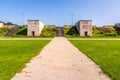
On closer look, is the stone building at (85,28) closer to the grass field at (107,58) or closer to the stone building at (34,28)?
the stone building at (34,28)

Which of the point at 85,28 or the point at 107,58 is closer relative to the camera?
the point at 107,58

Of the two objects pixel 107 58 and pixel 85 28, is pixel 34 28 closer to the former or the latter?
pixel 85 28

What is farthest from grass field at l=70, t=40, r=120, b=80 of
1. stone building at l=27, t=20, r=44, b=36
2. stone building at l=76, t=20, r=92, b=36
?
stone building at l=27, t=20, r=44, b=36

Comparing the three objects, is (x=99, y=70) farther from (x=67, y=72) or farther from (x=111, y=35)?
(x=111, y=35)

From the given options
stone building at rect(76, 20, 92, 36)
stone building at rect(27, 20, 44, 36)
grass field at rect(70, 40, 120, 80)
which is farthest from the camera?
stone building at rect(76, 20, 92, 36)

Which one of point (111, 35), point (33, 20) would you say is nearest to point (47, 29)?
point (33, 20)

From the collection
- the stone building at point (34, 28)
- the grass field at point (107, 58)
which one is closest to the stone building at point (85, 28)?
the stone building at point (34, 28)

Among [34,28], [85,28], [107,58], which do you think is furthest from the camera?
[85,28]

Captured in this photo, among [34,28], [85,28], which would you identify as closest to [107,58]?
[85,28]

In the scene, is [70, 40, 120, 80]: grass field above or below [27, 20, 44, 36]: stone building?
below

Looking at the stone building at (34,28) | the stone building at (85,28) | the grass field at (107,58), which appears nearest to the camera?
the grass field at (107,58)

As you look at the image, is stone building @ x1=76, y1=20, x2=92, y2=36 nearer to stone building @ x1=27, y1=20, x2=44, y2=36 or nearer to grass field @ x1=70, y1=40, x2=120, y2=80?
stone building @ x1=27, y1=20, x2=44, y2=36

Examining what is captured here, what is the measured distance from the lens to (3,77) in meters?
8.59

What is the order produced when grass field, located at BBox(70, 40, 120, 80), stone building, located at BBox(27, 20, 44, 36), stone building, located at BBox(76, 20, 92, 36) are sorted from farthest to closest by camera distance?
stone building, located at BBox(76, 20, 92, 36)
stone building, located at BBox(27, 20, 44, 36)
grass field, located at BBox(70, 40, 120, 80)
